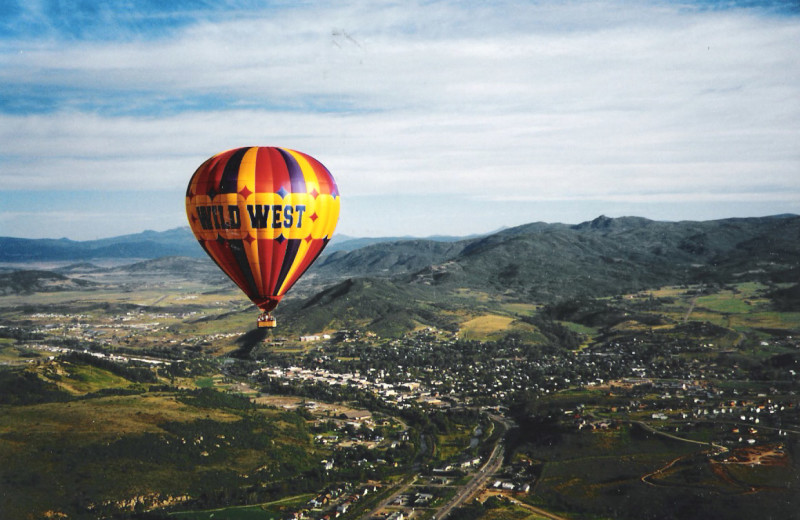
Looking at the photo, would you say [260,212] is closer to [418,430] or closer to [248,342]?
[418,430]

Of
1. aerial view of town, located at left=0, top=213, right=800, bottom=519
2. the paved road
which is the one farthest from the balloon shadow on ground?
the paved road

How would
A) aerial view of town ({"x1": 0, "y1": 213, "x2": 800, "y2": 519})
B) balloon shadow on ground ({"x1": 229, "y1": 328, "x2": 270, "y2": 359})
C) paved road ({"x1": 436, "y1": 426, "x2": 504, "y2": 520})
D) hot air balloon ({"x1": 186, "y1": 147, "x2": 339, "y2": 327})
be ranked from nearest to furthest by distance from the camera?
1. hot air balloon ({"x1": 186, "y1": 147, "x2": 339, "y2": 327})
2. paved road ({"x1": 436, "y1": 426, "x2": 504, "y2": 520})
3. aerial view of town ({"x1": 0, "y1": 213, "x2": 800, "y2": 519})
4. balloon shadow on ground ({"x1": 229, "y1": 328, "x2": 270, "y2": 359})

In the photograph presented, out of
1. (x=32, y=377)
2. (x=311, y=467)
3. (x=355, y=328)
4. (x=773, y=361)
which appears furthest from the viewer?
(x=355, y=328)

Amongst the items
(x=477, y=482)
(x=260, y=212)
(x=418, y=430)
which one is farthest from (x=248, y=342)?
(x=260, y=212)

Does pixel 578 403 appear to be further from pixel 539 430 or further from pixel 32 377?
pixel 32 377

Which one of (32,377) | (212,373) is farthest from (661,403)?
(32,377)

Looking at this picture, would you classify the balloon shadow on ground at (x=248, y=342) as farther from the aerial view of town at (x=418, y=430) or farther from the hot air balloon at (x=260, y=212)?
the hot air balloon at (x=260, y=212)

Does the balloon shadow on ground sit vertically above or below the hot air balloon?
below

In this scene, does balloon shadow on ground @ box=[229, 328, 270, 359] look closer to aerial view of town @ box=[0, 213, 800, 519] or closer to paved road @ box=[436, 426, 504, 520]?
aerial view of town @ box=[0, 213, 800, 519]

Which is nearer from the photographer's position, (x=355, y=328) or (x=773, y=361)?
(x=773, y=361)
